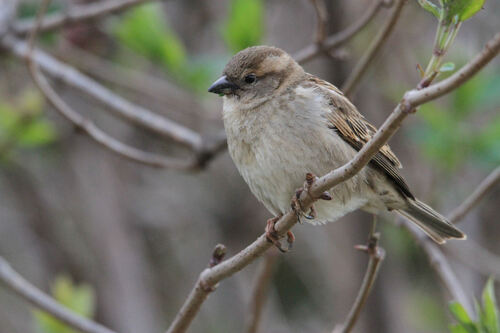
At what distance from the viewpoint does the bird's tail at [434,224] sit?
341cm

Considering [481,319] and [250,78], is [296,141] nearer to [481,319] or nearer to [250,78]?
[250,78]

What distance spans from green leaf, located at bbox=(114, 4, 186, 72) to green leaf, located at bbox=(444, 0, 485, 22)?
2.58 m

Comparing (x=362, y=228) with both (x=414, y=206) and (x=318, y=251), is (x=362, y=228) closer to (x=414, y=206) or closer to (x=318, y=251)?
(x=318, y=251)

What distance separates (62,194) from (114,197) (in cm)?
70

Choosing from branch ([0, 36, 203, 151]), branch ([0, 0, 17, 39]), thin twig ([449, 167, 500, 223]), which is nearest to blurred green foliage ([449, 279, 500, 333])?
thin twig ([449, 167, 500, 223])

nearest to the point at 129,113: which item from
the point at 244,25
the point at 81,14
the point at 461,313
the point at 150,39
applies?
the point at 150,39

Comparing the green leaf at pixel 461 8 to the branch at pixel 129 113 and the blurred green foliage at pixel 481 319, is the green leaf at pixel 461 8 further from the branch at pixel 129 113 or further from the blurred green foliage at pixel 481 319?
the branch at pixel 129 113

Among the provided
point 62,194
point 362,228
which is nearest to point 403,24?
point 362,228

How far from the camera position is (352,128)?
3289 mm

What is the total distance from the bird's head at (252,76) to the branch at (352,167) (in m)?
1.01

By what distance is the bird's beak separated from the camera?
3.30 m

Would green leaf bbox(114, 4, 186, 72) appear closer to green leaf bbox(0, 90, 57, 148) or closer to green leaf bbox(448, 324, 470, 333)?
green leaf bbox(0, 90, 57, 148)

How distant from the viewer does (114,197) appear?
17.3 ft

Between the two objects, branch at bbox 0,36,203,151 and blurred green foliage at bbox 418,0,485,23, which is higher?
blurred green foliage at bbox 418,0,485,23
